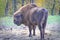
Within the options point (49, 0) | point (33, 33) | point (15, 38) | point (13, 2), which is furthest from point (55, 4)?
point (15, 38)

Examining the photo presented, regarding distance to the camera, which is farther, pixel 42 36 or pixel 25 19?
pixel 25 19

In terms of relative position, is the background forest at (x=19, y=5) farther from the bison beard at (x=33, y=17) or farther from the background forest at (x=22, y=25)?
the bison beard at (x=33, y=17)

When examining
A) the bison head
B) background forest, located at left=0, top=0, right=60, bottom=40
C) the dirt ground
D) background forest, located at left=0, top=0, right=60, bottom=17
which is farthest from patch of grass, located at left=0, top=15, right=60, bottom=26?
the bison head

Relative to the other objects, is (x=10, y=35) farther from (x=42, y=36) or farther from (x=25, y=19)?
(x=42, y=36)

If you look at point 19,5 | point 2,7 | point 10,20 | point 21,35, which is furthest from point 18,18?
point 2,7

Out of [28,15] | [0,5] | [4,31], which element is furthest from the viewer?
[0,5]

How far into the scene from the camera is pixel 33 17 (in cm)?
553

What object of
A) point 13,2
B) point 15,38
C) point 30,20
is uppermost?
point 13,2

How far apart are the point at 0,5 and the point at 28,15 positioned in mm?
2050

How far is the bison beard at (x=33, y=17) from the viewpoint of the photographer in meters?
5.28

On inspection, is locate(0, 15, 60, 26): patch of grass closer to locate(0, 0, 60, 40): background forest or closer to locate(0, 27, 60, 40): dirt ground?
locate(0, 0, 60, 40): background forest

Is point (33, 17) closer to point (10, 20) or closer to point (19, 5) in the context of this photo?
point (10, 20)

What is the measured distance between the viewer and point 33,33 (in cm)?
604

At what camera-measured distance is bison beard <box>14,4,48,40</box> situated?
5277 millimetres
